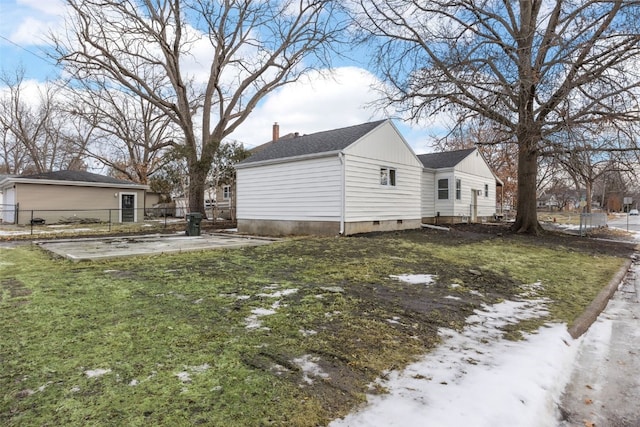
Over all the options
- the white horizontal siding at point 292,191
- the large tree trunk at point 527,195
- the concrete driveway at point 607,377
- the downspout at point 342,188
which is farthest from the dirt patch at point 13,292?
the large tree trunk at point 527,195

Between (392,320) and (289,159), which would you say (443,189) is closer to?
(289,159)

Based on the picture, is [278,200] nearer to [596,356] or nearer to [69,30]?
[596,356]

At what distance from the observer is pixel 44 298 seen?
4.15 metres

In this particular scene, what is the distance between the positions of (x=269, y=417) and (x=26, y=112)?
40744mm

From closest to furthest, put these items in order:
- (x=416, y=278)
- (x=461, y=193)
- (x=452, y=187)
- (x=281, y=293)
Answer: (x=281, y=293)
(x=416, y=278)
(x=452, y=187)
(x=461, y=193)

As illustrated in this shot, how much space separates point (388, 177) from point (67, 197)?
18991mm

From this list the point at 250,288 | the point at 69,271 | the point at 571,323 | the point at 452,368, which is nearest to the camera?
the point at 452,368

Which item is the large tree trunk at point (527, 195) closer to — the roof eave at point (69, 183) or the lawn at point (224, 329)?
the lawn at point (224, 329)

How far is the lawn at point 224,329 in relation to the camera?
204 centimetres

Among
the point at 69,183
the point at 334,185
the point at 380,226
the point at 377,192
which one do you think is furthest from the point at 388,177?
the point at 69,183

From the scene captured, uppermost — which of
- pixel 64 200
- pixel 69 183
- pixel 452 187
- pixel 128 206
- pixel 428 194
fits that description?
pixel 69 183

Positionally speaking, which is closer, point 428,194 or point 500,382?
point 500,382

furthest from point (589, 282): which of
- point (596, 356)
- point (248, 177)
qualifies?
point (248, 177)

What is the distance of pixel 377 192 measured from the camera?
13320 mm
